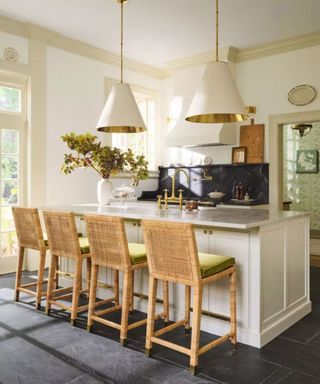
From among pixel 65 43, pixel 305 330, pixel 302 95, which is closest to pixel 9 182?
pixel 65 43

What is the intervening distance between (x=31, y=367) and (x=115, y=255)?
0.89 m

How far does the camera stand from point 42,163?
5070 mm

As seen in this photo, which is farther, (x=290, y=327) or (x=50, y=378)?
(x=290, y=327)

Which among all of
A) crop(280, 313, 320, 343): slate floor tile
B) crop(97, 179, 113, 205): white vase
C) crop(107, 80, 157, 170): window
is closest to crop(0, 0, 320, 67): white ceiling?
crop(107, 80, 157, 170): window

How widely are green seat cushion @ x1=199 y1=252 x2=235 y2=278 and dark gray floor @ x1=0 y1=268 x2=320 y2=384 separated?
58cm

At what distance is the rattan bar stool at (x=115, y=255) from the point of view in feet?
9.25

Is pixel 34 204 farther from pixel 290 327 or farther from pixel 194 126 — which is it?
pixel 290 327

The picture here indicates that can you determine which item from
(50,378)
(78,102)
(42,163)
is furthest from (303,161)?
(50,378)

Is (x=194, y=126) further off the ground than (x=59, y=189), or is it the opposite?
(x=194, y=126)

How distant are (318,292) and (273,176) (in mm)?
1914

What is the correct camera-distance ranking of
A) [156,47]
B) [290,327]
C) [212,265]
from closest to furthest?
1. [212,265]
2. [290,327]
3. [156,47]

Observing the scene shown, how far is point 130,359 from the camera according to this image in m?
2.61

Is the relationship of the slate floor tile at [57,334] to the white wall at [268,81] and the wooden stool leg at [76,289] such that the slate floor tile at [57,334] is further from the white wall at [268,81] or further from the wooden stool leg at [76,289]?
the white wall at [268,81]

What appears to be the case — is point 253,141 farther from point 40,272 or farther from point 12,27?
point 40,272
